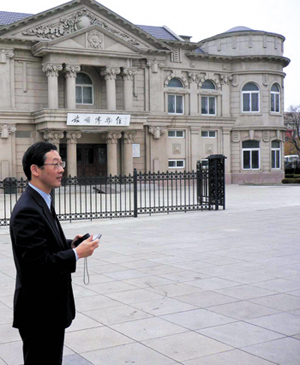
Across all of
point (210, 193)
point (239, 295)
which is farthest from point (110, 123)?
point (239, 295)

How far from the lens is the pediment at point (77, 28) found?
33312mm

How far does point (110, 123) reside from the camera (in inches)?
1337

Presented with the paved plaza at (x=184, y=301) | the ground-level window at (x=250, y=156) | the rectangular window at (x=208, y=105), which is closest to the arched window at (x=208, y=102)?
the rectangular window at (x=208, y=105)

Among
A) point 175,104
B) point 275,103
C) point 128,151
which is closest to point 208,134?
point 175,104

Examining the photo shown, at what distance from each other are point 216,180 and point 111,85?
56.8ft

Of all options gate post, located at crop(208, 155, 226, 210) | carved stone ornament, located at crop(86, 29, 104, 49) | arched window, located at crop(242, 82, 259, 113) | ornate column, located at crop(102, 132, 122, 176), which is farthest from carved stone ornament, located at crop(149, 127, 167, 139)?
gate post, located at crop(208, 155, 226, 210)

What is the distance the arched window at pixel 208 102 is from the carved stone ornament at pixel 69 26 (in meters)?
8.41

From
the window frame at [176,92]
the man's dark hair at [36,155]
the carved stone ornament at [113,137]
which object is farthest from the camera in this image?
the window frame at [176,92]

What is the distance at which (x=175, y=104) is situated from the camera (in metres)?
39.5

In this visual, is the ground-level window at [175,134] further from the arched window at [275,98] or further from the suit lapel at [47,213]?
the suit lapel at [47,213]

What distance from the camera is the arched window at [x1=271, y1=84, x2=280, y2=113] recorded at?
4219cm

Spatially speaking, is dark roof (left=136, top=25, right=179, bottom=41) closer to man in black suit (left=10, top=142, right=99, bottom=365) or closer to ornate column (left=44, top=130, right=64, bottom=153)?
ornate column (left=44, top=130, right=64, bottom=153)

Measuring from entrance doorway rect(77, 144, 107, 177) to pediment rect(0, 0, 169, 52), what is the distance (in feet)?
22.1

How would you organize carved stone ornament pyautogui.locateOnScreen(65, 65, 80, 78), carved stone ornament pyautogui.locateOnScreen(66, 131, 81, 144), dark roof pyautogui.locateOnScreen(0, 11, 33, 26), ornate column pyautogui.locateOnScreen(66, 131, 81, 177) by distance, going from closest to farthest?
carved stone ornament pyautogui.locateOnScreen(65, 65, 80, 78) → carved stone ornament pyautogui.locateOnScreen(66, 131, 81, 144) → ornate column pyautogui.locateOnScreen(66, 131, 81, 177) → dark roof pyautogui.locateOnScreen(0, 11, 33, 26)
